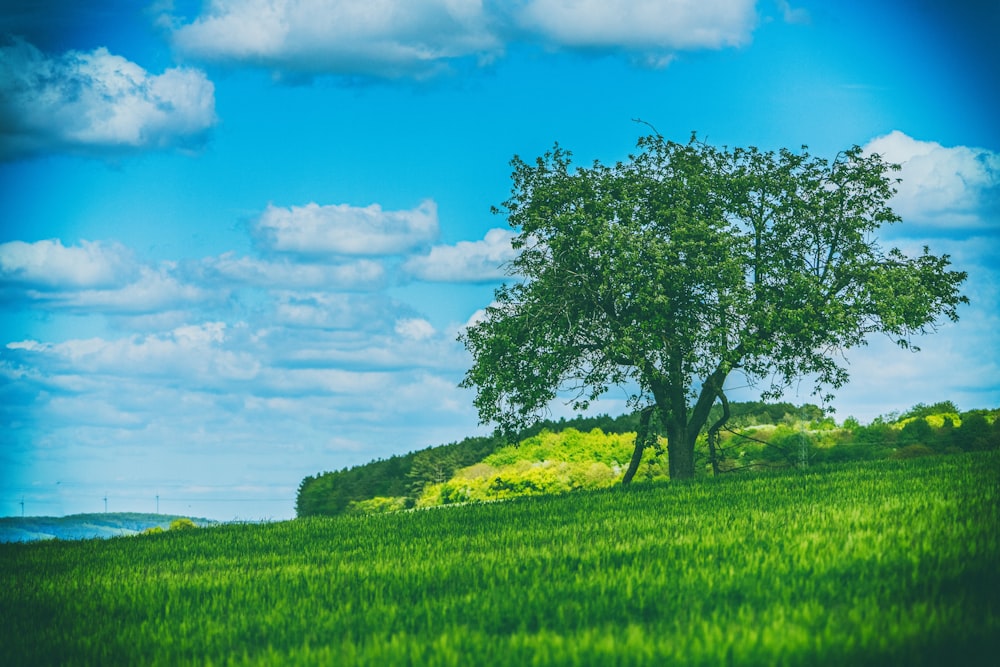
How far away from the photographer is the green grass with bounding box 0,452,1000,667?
760 cm

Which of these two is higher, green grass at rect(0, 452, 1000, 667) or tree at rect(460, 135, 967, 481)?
tree at rect(460, 135, 967, 481)

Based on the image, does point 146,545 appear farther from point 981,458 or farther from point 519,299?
point 981,458

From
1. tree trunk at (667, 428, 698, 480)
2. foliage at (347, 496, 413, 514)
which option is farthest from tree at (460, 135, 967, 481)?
foliage at (347, 496, 413, 514)

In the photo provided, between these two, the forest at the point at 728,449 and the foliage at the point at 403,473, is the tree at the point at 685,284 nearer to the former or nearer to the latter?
the forest at the point at 728,449

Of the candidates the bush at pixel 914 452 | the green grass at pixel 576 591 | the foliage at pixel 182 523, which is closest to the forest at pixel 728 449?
the bush at pixel 914 452

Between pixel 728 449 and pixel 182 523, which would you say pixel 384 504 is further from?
pixel 728 449

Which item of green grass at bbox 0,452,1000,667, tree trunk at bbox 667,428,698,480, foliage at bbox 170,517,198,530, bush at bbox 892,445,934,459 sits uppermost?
tree trunk at bbox 667,428,698,480

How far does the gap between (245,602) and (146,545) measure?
8.64 metres

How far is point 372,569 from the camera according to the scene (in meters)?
12.5

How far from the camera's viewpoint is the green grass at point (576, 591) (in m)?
7.60

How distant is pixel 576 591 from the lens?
9.85 meters

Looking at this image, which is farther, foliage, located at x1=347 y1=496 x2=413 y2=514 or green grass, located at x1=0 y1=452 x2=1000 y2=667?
foliage, located at x1=347 y1=496 x2=413 y2=514

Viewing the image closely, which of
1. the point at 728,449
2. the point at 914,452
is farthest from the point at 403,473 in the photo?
the point at 914,452

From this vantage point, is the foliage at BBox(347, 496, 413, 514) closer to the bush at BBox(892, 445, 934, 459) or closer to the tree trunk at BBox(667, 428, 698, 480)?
the tree trunk at BBox(667, 428, 698, 480)
